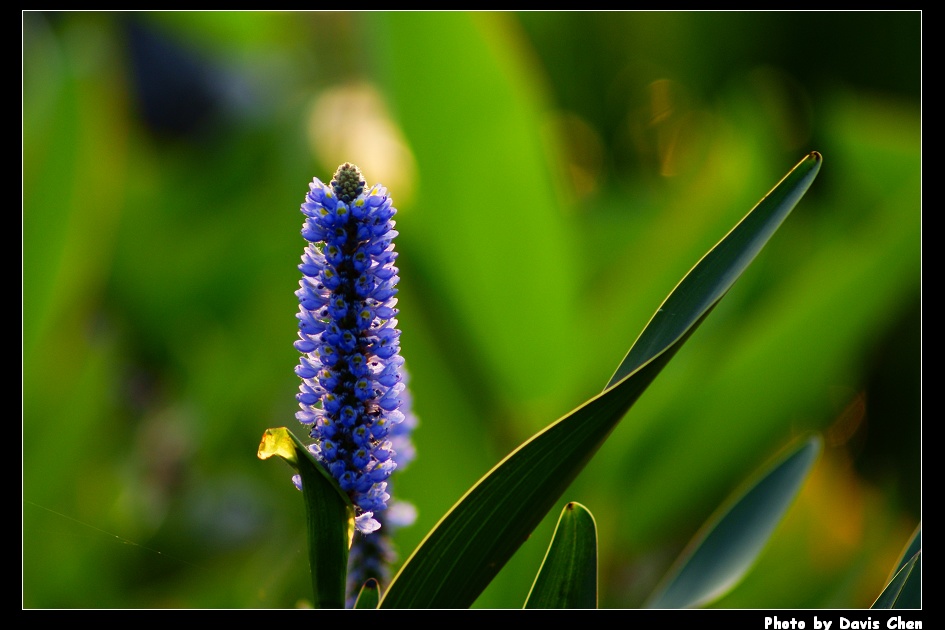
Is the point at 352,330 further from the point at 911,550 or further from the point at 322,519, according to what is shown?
the point at 911,550

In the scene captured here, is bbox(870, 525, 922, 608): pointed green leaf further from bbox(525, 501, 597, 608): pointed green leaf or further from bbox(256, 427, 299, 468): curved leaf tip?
bbox(256, 427, 299, 468): curved leaf tip

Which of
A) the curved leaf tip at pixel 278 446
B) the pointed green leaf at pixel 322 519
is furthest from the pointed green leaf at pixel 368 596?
the curved leaf tip at pixel 278 446

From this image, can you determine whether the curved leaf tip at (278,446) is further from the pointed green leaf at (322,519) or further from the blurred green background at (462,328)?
the blurred green background at (462,328)

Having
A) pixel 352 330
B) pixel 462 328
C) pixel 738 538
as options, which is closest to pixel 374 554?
pixel 352 330

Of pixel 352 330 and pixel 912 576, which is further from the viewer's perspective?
pixel 912 576

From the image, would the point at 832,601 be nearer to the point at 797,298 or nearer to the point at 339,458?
the point at 797,298

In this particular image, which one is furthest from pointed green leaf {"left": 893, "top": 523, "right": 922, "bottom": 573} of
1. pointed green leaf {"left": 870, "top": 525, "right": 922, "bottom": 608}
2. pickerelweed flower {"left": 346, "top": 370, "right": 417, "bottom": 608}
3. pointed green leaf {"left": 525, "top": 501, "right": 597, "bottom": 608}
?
pickerelweed flower {"left": 346, "top": 370, "right": 417, "bottom": 608}

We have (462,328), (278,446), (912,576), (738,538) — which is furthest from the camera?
(462,328)
